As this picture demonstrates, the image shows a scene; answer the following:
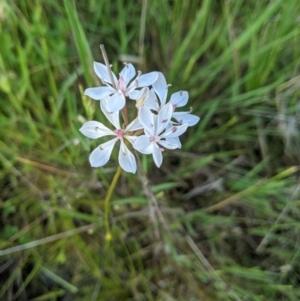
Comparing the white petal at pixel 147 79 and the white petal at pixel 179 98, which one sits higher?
the white petal at pixel 147 79

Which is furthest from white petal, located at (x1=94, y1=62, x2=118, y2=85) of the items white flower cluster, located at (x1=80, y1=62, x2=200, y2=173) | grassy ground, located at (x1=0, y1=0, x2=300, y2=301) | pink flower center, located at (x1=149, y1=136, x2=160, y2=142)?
grassy ground, located at (x1=0, y1=0, x2=300, y2=301)

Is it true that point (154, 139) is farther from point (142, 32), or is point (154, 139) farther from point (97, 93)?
point (142, 32)

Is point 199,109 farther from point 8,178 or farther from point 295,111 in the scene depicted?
point 8,178

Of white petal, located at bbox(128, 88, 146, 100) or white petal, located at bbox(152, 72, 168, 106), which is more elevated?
white petal, located at bbox(152, 72, 168, 106)

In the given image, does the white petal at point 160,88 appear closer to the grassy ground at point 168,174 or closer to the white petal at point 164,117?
the white petal at point 164,117

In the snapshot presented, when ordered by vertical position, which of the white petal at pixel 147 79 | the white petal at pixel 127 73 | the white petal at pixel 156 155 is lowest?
the white petal at pixel 156 155

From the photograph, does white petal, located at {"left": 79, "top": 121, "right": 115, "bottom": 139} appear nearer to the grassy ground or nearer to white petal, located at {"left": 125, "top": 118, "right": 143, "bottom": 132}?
white petal, located at {"left": 125, "top": 118, "right": 143, "bottom": 132}

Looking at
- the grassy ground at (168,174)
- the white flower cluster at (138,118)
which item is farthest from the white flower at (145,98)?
the grassy ground at (168,174)

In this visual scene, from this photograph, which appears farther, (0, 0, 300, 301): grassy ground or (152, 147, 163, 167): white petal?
(0, 0, 300, 301): grassy ground

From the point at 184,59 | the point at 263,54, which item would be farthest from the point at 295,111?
the point at 184,59
